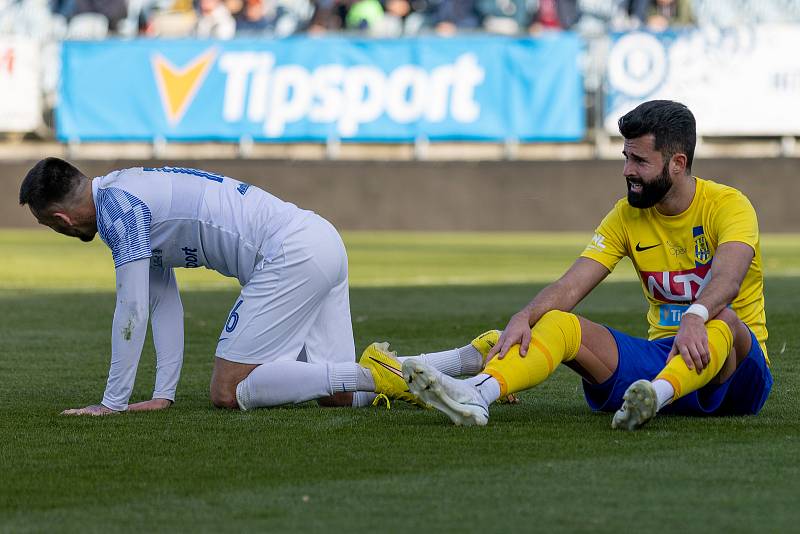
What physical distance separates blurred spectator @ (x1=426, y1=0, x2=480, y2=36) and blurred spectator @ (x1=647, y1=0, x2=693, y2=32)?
2798 millimetres

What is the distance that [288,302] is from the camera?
21.5ft

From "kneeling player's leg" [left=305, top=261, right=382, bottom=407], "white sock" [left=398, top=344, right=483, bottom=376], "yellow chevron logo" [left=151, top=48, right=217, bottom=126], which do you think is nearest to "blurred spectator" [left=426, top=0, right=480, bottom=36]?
"yellow chevron logo" [left=151, top=48, right=217, bottom=126]

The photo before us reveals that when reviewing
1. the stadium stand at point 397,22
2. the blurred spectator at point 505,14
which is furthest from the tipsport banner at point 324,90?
the blurred spectator at point 505,14

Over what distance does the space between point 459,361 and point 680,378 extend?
1.31 metres

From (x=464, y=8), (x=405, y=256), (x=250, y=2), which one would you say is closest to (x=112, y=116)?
(x=250, y=2)

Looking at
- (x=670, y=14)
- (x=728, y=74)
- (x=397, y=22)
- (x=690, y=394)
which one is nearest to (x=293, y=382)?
(x=690, y=394)

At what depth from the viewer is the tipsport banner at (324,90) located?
73.7 ft

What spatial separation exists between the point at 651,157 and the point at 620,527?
2.07m

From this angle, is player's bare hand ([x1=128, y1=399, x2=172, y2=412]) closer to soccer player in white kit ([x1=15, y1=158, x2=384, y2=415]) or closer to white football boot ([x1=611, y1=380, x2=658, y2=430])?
soccer player in white kit ([x1=15, y1=158, x2=384, y2=415])

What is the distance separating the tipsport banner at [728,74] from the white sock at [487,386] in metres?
16.3

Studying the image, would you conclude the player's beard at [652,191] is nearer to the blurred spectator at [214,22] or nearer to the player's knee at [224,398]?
the player's knee at [224,398]

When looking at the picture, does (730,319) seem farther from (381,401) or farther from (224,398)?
(224,398)

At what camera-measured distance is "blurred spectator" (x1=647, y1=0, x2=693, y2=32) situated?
2225 cm

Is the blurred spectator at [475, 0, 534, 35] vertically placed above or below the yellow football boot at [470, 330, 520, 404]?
below
